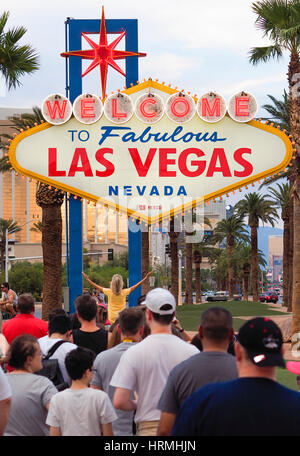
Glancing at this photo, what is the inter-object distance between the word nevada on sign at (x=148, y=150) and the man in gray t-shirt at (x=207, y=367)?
15.4 meters

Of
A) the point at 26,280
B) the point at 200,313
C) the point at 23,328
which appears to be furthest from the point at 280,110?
the point at 26,280

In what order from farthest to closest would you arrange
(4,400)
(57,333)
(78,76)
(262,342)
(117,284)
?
(78,76)
(117,284)
(57,333)
(4,400)
(262,342)

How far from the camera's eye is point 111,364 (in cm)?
562

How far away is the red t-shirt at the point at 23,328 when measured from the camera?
759cm

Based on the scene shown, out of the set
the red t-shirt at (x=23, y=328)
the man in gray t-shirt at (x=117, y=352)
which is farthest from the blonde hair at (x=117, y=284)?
the man in gray t-shirt at (x=117, y=352)

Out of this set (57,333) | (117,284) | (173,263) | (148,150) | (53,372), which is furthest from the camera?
(173,263)

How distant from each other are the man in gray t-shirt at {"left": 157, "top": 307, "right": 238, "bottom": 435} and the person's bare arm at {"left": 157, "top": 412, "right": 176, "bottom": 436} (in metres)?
0.04

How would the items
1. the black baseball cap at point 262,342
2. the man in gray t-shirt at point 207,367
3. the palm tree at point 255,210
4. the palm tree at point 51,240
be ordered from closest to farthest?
the black baseball cap at point 262,342, the man in gray t-shirt at point 207,367, the palm tree at point 51,240, the palm tree at point 255,210

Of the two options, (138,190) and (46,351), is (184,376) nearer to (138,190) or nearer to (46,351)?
(46,351)

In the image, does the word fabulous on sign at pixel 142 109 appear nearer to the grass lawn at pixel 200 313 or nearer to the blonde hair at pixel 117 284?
the blonde hair at pixel 117 284

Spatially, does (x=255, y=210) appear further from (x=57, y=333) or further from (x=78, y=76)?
(x=57, y=333)

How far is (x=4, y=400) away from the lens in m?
4.73

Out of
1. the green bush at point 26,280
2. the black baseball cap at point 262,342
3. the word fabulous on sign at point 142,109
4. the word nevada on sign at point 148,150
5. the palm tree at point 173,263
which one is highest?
the word fabulous on sign at point 142,109

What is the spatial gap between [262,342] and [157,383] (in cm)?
176
